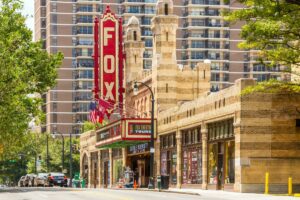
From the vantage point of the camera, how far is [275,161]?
47.2m

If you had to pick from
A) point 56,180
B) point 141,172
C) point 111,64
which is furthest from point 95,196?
point 111,64

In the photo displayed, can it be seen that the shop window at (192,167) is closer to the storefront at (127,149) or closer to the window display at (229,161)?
the window display at (229,161)

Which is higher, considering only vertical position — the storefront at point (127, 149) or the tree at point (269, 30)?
the tree at point (269, 30)

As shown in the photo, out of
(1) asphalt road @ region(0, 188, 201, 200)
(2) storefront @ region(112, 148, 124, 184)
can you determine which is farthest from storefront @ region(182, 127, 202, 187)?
(2) storefront @ region(112, 148, 124, 184)

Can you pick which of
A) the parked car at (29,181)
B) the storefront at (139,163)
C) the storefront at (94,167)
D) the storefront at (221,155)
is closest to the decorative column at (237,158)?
the storefront at (221,155)

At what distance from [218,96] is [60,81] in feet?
375

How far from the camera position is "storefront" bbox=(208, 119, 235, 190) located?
5047 cm

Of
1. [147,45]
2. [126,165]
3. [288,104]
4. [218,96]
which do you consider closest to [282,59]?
→ [288,104]

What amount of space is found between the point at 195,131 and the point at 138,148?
17701 mm

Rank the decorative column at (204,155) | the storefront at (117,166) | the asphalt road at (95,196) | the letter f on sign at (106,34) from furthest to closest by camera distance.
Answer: the storefront at (117,166)
the letter f on sign at (106,34)
the decorative column at (204,155)
the asphalt road at (95,196)

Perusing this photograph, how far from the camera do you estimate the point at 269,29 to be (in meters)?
38.2

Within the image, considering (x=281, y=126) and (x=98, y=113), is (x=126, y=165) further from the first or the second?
(x=281, y=126)

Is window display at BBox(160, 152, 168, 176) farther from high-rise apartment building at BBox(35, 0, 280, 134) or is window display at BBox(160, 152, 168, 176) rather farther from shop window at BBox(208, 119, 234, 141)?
high-rise apartment building at BBox(35, 0, 280, 134)

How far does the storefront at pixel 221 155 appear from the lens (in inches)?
1987
